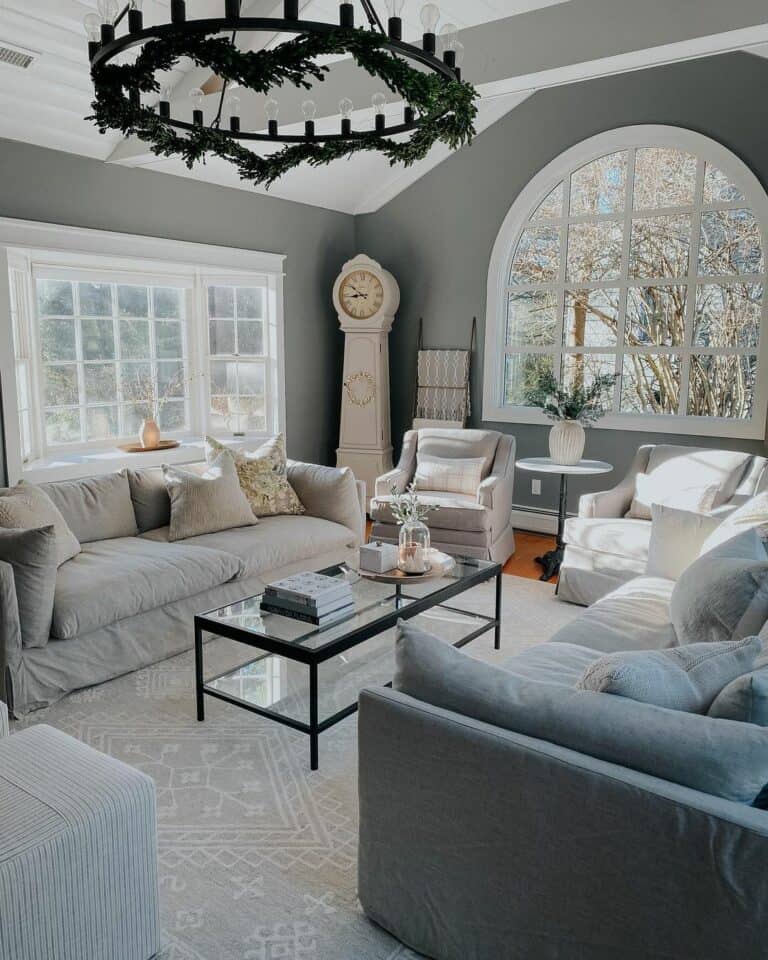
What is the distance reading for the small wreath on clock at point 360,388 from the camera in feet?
21.1

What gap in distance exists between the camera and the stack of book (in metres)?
2.97

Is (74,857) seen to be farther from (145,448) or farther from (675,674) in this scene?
→ (145,448)

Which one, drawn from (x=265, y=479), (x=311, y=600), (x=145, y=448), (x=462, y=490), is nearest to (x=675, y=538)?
(x=311, y=600)

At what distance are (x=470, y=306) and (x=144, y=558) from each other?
3.64 metres

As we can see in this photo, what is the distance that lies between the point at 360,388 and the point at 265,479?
216cm

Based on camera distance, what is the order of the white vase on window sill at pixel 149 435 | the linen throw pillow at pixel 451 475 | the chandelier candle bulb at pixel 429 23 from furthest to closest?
1. the white vase on window sill at pixel 149 435
2. the linen throw pillow at pixel 451 475
3. the chandelier candle bulb at pixel 429 23

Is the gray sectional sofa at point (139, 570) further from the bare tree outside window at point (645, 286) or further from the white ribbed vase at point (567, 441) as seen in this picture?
the bare tree outside window at point (645, 286)

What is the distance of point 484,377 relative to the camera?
6.23m

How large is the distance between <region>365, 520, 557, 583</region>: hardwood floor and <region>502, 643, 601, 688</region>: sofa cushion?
7.47 ft

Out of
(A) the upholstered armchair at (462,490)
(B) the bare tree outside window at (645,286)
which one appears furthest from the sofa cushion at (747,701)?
(B) the bare tree outside window at (645,286)

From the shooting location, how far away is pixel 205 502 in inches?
162

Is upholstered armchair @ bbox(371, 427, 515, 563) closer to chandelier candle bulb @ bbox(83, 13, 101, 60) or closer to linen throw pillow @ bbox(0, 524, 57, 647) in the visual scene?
linen throw pillow @ bbox(0, 524, 57, 647)

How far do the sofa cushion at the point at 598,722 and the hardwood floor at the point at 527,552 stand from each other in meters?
3.15

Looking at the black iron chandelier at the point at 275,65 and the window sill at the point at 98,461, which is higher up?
the black iron chandelier at the point at 275,65
